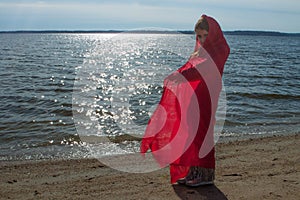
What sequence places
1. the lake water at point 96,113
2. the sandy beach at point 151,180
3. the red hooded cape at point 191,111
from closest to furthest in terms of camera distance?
the red hooded cape at point 191,111 < the sandy beach at point 151,180 < the lake water at point 96,113

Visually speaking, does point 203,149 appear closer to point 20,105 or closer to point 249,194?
point 249,194

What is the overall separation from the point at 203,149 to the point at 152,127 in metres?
0.71

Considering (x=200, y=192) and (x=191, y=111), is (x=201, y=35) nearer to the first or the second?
(x=191, y=111)

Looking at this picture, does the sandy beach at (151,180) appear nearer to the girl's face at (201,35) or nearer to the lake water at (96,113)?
the lake water at (96,113)

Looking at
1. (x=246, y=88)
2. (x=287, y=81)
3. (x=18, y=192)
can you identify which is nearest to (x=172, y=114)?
(x=18, y=192)

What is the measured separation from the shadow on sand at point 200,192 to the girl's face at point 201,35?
1.90 meters

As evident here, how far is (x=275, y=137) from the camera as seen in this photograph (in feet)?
25.8

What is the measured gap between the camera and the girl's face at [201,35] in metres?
4.38

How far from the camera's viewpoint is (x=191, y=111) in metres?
4.51

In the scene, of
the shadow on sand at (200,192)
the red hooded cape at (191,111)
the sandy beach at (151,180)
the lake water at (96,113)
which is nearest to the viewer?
the red hooded cape at (191,111)

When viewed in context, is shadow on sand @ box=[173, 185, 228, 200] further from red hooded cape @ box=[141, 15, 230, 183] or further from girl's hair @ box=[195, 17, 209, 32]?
girl's hair @ box=[195, 17, 209, 32]

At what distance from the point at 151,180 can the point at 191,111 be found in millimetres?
1325

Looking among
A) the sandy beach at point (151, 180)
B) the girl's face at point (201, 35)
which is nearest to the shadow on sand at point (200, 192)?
the sandy beach at point (151, 180)

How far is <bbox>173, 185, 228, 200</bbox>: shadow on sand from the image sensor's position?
4555 millimetres
